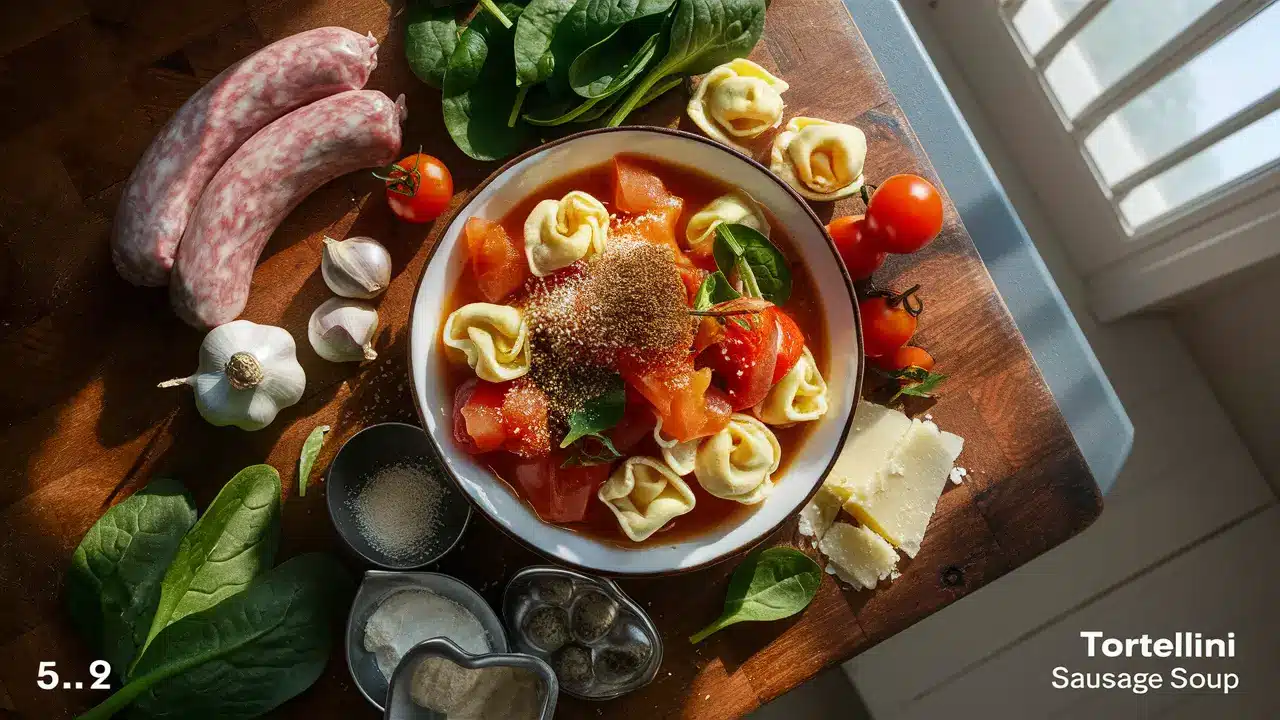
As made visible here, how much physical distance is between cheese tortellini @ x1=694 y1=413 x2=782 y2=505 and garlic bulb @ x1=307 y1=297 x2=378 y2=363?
0.81 meters

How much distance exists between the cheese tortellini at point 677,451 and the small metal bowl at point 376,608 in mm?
514

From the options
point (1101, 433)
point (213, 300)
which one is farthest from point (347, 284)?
point (1101, 433)

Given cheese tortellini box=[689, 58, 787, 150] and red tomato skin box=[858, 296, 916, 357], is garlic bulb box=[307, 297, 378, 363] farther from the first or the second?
red tomato skin box=[858, 296, 916, 357]

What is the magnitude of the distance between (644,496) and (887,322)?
717 mm

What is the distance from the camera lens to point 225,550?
202 cm

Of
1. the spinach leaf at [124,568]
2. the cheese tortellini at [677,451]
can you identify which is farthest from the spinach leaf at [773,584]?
the spinach leaf at [124,568]

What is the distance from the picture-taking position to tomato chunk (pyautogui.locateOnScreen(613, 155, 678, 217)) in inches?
78.1

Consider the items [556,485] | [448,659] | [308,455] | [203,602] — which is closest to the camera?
[448,659]

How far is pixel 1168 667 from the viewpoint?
122 inches

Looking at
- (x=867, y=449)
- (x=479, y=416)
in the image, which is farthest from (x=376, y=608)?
(x=867, y=449)

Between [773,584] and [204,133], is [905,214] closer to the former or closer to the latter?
[773,584]

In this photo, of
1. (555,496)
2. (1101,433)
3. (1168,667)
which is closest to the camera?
(555,496)

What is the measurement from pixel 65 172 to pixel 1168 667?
3637 mm

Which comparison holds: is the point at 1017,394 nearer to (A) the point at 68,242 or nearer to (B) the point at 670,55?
(B) the point at 670,55
